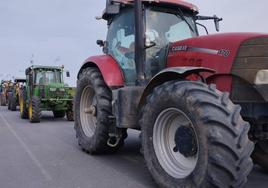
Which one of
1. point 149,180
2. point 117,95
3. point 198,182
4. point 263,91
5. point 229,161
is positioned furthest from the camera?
point 117,95

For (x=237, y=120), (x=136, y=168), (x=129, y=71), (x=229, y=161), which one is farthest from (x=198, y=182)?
(x=129, y=71)

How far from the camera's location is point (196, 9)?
6098mm

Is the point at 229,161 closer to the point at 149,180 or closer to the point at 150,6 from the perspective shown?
the point at 149,180

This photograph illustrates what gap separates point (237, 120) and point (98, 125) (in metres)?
3.04

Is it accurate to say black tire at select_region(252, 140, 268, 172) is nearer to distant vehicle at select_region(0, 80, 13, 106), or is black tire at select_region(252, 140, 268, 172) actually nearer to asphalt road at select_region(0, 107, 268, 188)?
asphalt road at select_region(0, 107, 268, 188)

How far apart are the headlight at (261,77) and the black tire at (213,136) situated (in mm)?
582

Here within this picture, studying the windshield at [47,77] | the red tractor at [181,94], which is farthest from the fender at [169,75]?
the windshield at [47,77]

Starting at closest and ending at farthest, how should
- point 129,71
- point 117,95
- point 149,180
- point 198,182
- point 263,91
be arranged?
1. point 198,182
2. point 263,91
3. point 149,180
4. point 117,95
5. point 129,71

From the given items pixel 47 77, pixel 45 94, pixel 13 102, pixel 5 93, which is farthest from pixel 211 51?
pixel 5 93

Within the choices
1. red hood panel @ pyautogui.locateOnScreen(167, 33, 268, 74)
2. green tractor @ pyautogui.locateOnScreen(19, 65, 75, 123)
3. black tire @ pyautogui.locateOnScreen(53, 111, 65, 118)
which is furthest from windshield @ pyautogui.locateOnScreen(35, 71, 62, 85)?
red hood panel @ pyautogui.locateOnScreen(167, 33, 268, 74)

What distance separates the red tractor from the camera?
12.0ft

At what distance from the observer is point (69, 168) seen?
5.79m

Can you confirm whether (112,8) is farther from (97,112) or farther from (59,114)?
(59,114)

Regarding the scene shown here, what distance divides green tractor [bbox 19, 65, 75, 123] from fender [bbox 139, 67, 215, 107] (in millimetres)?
9442
